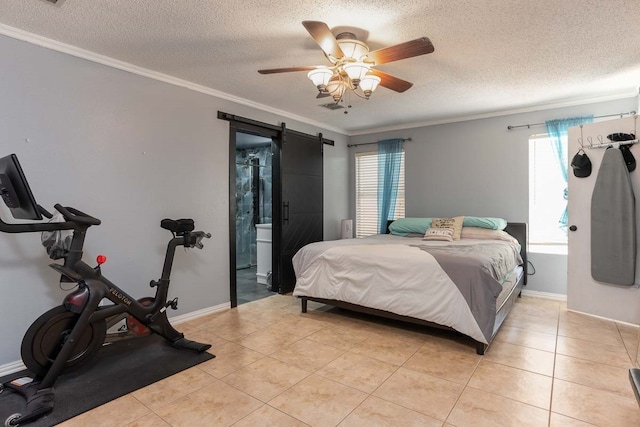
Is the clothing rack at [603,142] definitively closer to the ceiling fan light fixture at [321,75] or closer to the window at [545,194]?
the window at [545,194]

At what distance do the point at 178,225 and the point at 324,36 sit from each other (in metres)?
1.95

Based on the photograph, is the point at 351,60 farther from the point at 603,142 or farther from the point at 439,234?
the point at 603,142

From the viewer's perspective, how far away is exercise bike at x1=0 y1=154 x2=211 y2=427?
1.97 m

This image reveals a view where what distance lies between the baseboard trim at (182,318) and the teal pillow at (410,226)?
244cm

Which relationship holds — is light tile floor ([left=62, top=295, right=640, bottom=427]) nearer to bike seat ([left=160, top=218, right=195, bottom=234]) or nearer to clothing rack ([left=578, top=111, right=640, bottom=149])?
bike seat ([left=160, top=218, right=195, bottom=234])

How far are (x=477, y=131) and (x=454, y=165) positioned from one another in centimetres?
54

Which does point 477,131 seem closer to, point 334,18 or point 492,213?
point 492,213

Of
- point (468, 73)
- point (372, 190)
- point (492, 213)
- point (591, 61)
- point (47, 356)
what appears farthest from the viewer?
point (372, 190)

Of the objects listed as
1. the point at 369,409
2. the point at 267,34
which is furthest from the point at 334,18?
the point at 369,409

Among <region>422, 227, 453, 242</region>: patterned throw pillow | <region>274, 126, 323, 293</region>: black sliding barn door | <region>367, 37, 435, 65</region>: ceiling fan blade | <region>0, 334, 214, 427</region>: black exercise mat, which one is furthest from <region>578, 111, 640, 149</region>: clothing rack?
<region>0, 334, 214, 427</region>: black exercise mat

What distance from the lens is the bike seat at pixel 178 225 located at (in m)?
2.98

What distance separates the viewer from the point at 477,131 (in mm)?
4801

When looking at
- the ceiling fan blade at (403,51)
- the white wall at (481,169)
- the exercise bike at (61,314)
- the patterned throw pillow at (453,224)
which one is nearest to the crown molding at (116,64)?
the exercise bike at (61,314)

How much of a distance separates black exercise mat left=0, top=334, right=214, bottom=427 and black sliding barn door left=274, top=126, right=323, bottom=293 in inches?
79.7
